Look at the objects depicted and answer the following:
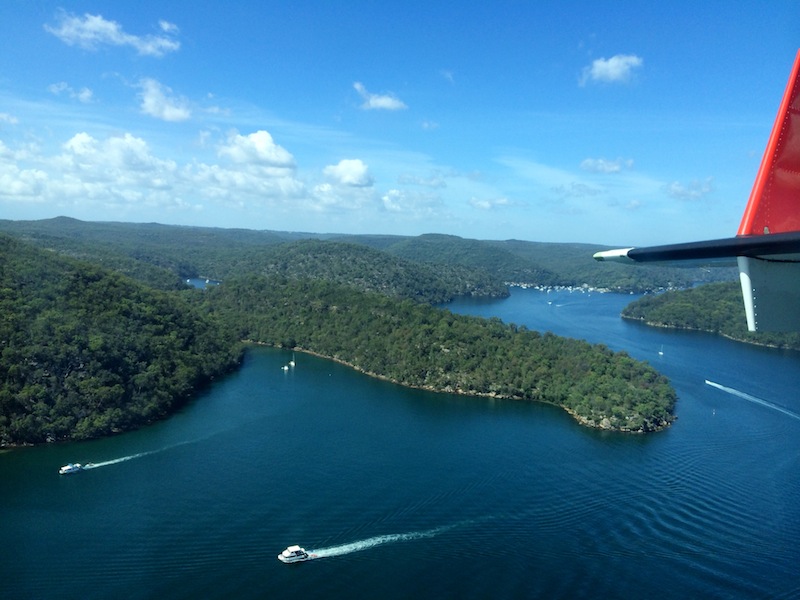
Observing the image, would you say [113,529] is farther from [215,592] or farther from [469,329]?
[469,329]

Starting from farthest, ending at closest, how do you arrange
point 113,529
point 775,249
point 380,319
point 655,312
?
point 655,312 < point 380,319 < point 113,529 < point 775,249

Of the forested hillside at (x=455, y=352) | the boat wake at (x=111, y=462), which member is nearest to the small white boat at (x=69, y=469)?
the boat wake at (x=111, y=462)

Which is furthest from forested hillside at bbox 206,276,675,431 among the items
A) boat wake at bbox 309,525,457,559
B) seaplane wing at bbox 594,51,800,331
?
seaplane wing at bbox 594,51,800,331

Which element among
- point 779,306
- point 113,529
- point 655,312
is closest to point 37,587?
point 113,529

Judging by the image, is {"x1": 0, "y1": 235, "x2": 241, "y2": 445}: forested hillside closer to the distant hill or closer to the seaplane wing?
the seaplane wing

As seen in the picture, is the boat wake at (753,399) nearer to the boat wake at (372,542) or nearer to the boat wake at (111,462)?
the boat wake at (372,542)

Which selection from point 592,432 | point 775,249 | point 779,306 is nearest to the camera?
point 775,249

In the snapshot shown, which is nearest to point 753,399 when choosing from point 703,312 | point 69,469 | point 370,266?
point 703,312
